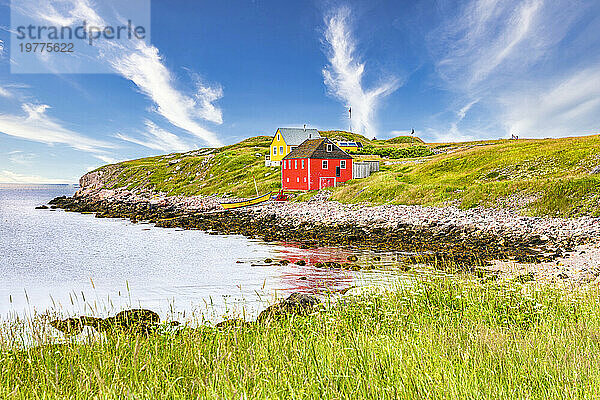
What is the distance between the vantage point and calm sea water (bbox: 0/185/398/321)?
1380cm

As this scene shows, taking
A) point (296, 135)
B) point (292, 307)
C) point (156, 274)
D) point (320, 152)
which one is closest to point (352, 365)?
point (292, 307)

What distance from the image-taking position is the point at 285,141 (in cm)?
7212

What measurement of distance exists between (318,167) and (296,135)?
22.4m

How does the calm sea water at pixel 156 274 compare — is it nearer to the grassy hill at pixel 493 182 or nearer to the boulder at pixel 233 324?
the boulder at pixel 233 324

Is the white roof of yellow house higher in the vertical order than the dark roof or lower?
higher

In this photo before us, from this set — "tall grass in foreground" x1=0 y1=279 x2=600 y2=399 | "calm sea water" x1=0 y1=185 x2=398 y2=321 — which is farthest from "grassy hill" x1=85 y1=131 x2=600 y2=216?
"tall grass in foreground" x1=0 y1=279 x2=600 y2=399

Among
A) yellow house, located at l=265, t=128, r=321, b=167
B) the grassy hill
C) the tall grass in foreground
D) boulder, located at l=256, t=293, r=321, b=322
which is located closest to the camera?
the tall grass in foreground

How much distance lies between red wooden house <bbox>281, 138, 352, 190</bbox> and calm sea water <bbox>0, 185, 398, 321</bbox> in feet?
67.0

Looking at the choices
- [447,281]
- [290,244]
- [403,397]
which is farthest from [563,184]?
[403,397]

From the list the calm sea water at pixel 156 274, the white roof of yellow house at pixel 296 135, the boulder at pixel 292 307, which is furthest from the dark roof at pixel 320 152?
the boulder at pixel 292 307

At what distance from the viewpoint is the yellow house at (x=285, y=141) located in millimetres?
72175

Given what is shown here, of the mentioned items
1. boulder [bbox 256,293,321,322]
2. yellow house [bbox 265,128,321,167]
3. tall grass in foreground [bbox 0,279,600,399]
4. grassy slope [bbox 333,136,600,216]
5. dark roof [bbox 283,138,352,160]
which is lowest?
boulder [bbox 256,293,321,322]

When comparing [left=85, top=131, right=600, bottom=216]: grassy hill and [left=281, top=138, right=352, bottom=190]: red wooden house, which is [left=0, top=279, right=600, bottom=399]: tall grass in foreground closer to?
[left=85, top=131, right=600, bottom=216]: grassy hill

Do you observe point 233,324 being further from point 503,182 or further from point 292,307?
point 503,182
